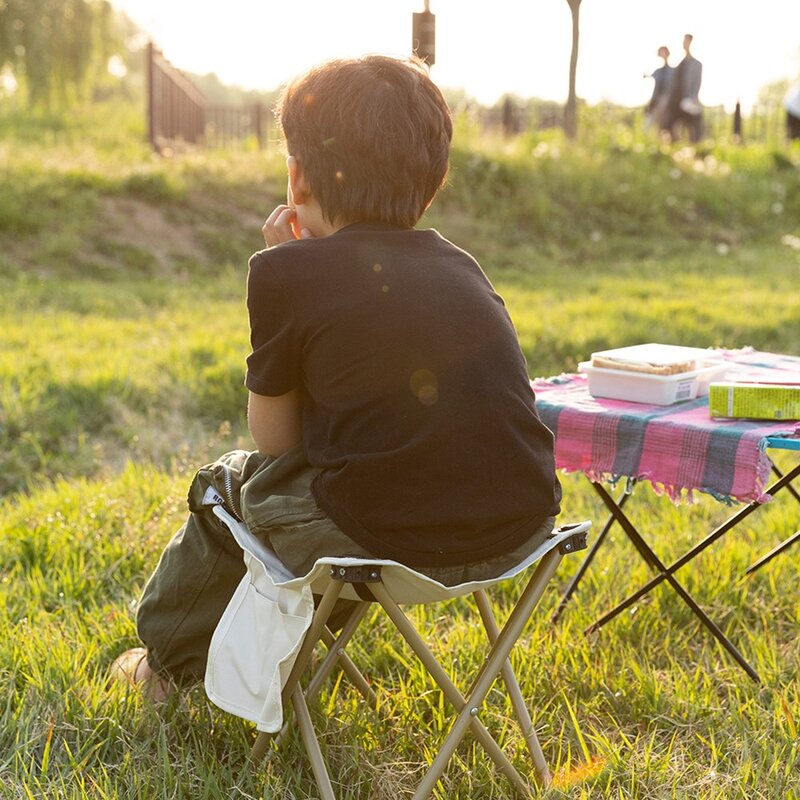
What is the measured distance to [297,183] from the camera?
2.23 metres

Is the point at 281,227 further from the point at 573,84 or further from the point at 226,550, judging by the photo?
the point at 573,84

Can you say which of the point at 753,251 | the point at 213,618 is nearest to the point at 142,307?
the point at 213,618

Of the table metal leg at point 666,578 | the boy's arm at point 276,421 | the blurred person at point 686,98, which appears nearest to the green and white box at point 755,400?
the table metal leg at point 666,578

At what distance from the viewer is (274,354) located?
2113mm

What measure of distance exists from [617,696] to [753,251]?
1005 centimetres

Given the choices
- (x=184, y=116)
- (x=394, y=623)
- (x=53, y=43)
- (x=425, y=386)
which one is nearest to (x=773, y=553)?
(x=394, y=623)

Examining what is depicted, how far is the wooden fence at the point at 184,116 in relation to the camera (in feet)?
47.8

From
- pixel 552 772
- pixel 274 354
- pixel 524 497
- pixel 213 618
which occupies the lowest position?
pixel 552 772

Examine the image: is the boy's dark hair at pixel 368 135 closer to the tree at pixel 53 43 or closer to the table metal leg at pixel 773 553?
the table metal leg at pixel 773 553

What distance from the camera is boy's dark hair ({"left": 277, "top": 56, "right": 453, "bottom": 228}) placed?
2.11 meters

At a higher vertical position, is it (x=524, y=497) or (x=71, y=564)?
(x=524, y=497)

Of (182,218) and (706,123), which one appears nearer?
(182,218)

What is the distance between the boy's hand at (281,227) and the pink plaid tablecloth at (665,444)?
0.97m

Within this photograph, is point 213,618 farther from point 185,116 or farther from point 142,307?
point 185,116
